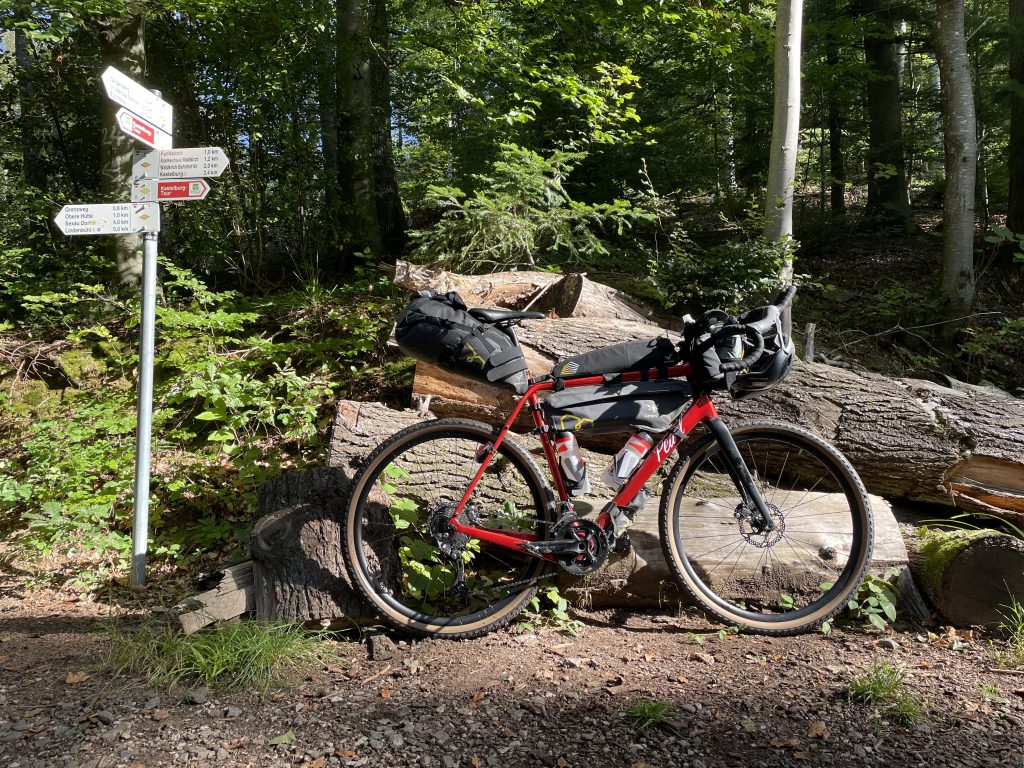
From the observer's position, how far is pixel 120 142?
6.85 metres

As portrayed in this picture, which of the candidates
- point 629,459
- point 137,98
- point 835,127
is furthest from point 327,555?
point 835,127

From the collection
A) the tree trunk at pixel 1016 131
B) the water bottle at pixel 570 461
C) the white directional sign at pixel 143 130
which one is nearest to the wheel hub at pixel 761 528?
the water bottle at pixel 570 461

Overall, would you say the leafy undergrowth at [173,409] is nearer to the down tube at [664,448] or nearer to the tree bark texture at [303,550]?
the tree bark texture at [303,550]

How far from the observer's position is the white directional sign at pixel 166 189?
3.32 meters

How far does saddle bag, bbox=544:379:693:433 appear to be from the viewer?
3.01 meters

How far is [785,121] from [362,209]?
16.9 feet

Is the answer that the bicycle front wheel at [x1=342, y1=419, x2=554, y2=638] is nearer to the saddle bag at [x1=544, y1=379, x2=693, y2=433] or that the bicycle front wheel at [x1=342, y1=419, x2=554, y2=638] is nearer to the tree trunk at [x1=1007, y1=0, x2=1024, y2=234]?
the saddle bag at [x1=544, y1=379, x2=693, y2=433]

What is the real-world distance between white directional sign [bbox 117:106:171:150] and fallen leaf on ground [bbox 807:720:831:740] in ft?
12.7

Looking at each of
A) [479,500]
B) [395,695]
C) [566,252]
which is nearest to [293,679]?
[395,695]

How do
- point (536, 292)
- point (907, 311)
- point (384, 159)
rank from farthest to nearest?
point (384, 159)
point (907, 311)
point (536, 292)

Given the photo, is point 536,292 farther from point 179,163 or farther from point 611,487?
point 179,163

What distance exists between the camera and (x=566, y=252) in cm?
738

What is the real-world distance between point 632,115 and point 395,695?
6980mm

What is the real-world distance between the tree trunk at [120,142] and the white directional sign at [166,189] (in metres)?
4.08
